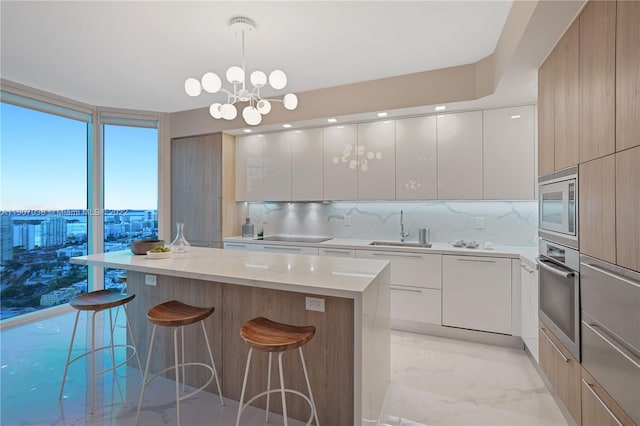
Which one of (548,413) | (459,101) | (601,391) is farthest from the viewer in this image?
(459,101)

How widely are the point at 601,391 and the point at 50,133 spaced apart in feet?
18.1

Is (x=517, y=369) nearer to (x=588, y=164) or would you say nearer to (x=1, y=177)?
(x=588, y=164)

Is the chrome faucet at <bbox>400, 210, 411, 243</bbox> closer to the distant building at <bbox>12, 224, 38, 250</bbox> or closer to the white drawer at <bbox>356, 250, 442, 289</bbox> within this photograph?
the white drawer at <bbox>356, 250, 442, 289</bbox>

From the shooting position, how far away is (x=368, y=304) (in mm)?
1623

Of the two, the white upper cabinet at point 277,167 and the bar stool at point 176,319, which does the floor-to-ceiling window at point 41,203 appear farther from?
the bar stool at point 176,319

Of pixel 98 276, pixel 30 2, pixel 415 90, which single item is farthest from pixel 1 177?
pixel 415 90

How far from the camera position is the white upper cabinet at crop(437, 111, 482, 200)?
10.4 feet

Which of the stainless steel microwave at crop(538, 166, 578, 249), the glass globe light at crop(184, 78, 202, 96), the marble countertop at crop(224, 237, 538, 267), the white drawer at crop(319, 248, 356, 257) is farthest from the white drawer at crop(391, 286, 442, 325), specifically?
the glass globe light at crop(184, 78, 202, 96)

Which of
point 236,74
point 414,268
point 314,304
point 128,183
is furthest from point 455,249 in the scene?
point 128,183

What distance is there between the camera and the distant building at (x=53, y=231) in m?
3.80

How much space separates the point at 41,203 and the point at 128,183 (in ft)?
3.19

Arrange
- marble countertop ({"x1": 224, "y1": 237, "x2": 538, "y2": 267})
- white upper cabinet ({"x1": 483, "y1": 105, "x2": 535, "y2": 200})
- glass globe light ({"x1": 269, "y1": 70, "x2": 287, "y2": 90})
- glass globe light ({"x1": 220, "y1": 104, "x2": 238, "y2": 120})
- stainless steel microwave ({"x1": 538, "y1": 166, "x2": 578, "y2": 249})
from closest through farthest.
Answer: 1. stainless steel microwave ({"x1": 538, "y1": 166, "x2": 578, "y2": 249})
2. glass globe light ({"x1": 269, "y1": 70, "x2": 287, "y2": 90})
3. glass globe light ({"x1": 220, "y1": 104, "x2": 238, "y2": 120})
4. marble countertop ({"x1": 224, "y1": 237, "x2": 538, "y2": 267})
5. white upper cabinet ({"x1": 483, "y1": 105, "x2": 535, "y2": 200})

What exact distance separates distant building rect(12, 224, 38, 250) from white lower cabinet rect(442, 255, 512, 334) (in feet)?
15.4

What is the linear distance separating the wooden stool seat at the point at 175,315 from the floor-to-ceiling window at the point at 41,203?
2.91 metres
